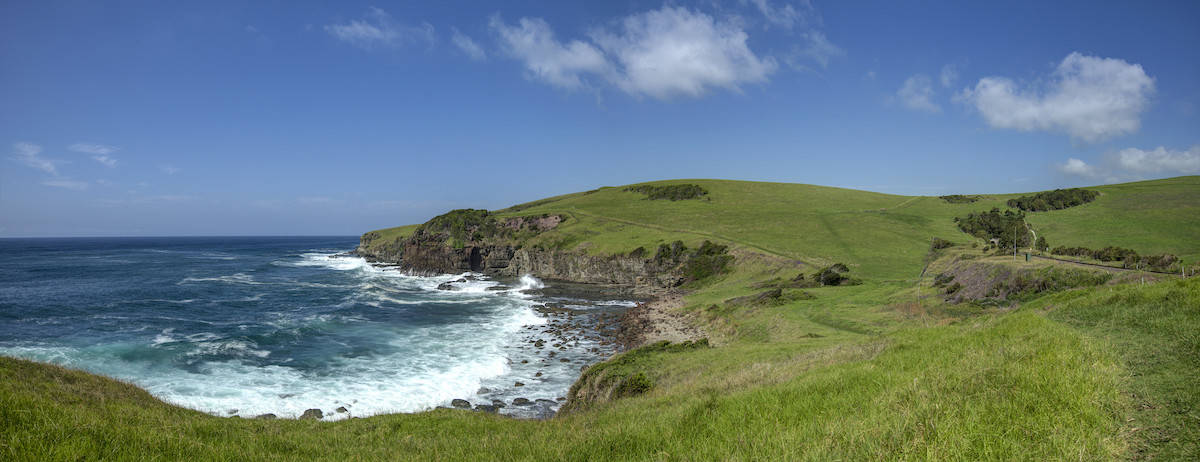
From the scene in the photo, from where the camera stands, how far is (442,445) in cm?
1040

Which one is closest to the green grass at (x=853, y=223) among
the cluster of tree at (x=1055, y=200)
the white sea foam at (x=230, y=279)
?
the cluster of tree at (x=1055, y=200)

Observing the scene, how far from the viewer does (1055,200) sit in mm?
90438

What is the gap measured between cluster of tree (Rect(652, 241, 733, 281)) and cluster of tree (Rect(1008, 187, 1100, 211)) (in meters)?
63.6

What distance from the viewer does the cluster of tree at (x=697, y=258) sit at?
249 feet

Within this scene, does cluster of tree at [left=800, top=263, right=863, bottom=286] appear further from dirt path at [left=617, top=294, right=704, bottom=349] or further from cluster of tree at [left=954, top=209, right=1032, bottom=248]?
cluster of tree at [left=954, top=209, right=1032, bottom=248]

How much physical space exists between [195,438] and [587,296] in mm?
65659

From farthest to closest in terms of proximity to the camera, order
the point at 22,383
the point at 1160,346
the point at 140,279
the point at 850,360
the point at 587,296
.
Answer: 1. the point at 140,279
2. the point at 587,296
3. the point at 850,360
4. the point at 22,383
5. the point at 1160,346

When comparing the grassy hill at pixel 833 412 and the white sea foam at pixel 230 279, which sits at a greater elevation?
the grassy hill at pixel 833 412

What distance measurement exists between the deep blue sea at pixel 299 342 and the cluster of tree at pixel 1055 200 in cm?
8471

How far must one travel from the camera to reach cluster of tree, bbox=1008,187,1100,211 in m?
86.9

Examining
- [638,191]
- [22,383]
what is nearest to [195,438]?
[22,383]

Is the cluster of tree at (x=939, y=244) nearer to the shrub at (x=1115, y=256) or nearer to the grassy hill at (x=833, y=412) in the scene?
the shrub at (x=1115, y=256)

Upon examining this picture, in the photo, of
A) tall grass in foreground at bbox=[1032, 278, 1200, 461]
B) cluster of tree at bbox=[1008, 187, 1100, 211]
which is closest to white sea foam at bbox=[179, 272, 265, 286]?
tall grass in foreground at bbox=[1032, 278, 1200, 461]

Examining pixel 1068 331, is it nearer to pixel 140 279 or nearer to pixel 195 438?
pixel 195 438
